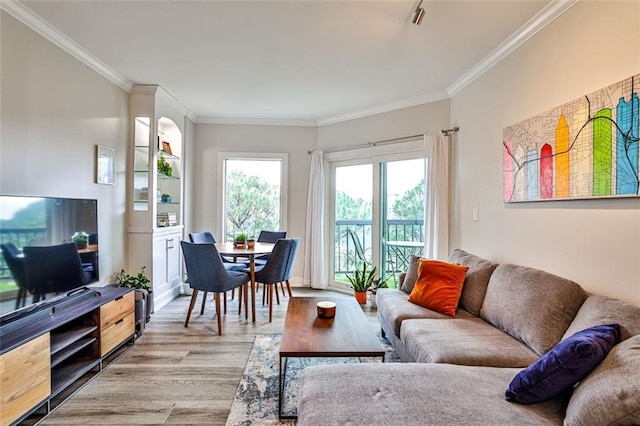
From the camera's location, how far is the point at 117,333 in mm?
2549

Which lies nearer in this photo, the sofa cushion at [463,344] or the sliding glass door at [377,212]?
the sofa cushion at [463,344]

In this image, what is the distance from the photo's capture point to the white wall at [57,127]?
7.18 feet

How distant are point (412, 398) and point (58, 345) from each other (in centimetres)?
218

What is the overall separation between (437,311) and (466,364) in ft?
2.39

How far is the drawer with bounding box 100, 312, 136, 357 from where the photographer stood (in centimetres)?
237

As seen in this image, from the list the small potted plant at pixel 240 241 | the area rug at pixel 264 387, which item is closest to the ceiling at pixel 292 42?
the small potted plant at pixel 240 241

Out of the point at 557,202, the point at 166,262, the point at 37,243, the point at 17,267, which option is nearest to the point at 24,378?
the point at 17,267

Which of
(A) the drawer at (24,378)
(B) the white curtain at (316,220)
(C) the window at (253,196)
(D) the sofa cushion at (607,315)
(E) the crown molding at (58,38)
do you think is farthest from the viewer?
(C) the window at (253,196)

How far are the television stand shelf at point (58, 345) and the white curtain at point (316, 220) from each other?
100 inches

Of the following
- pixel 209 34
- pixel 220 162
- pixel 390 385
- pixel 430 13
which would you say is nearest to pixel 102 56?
pixel 209 34

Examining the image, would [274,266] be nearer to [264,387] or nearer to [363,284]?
[363,284]

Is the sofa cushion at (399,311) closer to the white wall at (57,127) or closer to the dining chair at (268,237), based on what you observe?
the dining chair at (268,237)

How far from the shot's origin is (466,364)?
1698mm

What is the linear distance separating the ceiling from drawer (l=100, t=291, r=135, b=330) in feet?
7.09
